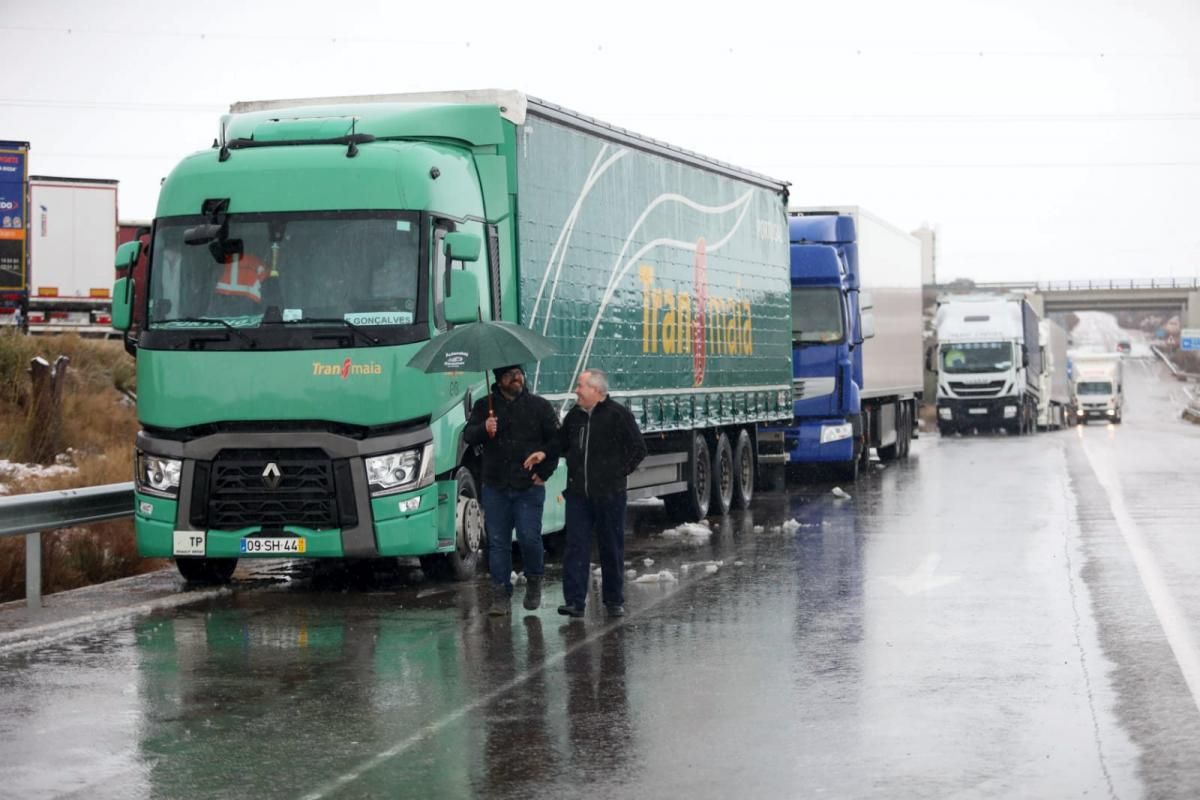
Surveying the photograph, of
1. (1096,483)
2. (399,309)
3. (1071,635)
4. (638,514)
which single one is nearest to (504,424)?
(399,309)

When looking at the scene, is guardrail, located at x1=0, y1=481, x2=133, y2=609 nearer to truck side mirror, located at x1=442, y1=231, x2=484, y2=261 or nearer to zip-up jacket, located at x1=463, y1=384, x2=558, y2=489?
zip-up jacket, located at x1=463, y1=384, x2=558, y2=489

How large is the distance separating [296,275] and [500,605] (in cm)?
289

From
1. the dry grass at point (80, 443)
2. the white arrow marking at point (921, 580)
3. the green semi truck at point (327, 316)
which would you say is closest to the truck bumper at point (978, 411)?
the dry grass at point (80, 443)

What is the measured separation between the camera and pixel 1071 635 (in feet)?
37.6

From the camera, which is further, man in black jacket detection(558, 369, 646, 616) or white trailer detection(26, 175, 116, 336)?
white trailer detection(26, 175, 116, 336)

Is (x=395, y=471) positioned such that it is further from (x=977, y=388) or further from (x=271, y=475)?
(x=977, y=388)

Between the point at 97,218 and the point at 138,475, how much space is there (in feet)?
102

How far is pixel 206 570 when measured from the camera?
14.5 meters

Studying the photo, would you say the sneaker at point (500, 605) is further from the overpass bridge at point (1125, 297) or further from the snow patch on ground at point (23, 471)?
the overpass bridge at point (1125, 297)

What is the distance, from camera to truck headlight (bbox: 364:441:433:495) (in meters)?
13.2

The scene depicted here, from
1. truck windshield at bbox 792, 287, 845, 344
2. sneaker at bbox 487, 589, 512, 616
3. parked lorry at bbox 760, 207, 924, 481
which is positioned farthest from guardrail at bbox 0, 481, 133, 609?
truck windshield at bbox 792, 287, 845, 344

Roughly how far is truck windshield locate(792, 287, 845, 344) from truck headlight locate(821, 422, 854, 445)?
1305 mm

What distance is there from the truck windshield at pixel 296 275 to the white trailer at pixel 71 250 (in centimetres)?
2990

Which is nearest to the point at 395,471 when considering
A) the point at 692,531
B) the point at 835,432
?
the point at 692,531
